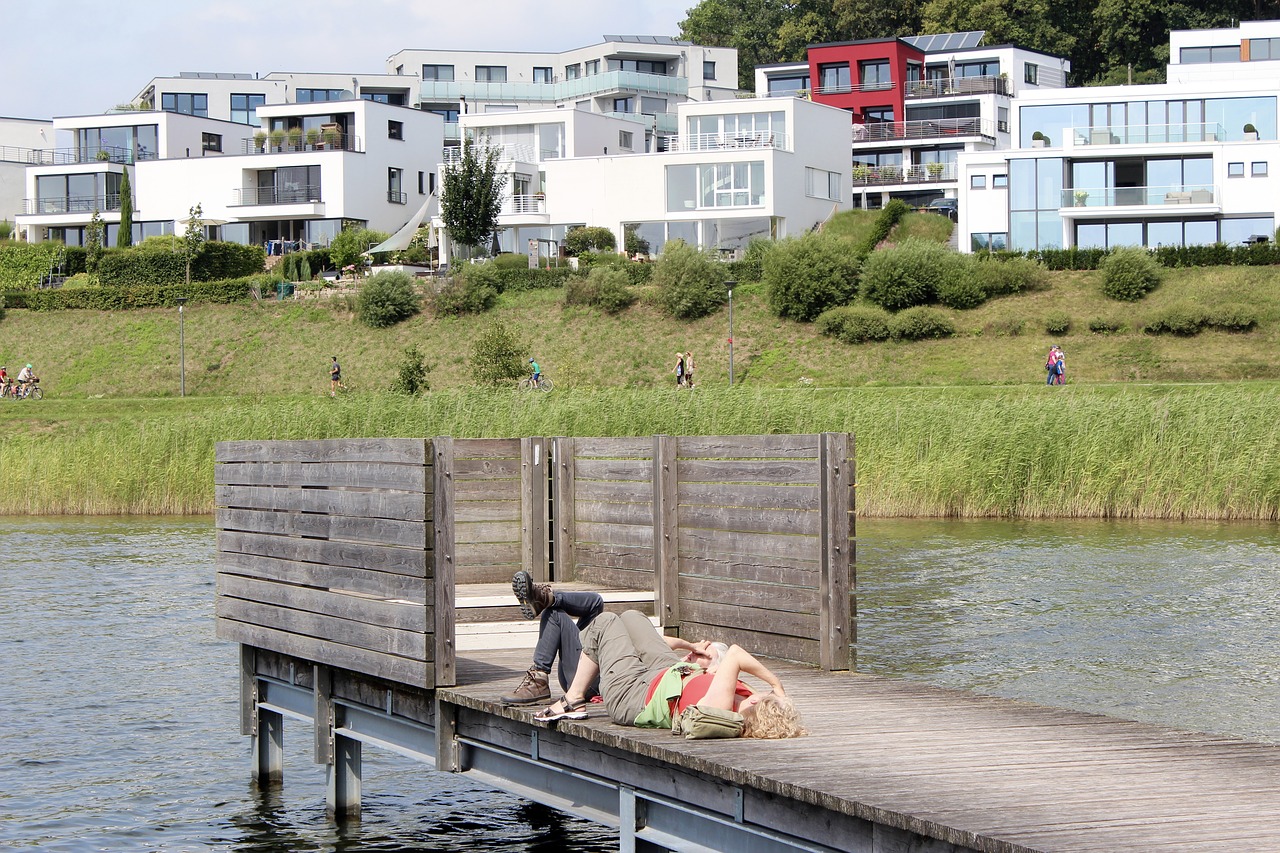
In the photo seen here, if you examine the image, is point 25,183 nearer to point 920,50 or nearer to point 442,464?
point 920,50

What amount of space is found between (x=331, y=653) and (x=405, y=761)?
3039 mm

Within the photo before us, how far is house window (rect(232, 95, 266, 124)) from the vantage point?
310 feet

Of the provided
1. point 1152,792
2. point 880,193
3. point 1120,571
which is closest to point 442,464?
point 1152,792

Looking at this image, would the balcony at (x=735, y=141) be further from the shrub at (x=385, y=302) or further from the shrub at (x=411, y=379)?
the shrub at (x=411, y=379)

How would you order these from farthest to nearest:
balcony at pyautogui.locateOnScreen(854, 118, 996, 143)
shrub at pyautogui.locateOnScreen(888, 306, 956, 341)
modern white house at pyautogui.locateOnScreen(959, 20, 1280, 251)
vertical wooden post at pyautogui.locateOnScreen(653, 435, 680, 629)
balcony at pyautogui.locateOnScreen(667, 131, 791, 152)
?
balcony at pyautogui.locateOnScreen(854, 118, 996, 143) → balcony at pyautogui.locateOnScreen(667, 131, 791, 152) → modern white house at pyautogui.locateOnScreen(959, 20, 1280, 251) → shrub at pyautogui.locateOnScreen(888, 306, 956, 341) → vertical wooden post at pyautogui.locateOnScreen(653, 435, 680, 629)

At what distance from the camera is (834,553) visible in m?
9.73

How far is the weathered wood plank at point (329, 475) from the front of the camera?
29.5 ft

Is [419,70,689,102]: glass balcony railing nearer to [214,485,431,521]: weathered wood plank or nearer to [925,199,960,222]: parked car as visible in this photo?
[925,199,960,222]: parked car

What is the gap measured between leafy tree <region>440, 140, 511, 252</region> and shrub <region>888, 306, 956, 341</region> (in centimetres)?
2242

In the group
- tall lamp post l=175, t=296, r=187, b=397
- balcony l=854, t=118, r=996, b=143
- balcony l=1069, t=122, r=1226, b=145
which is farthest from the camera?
balcony l=854, t=118, r=996, b=143

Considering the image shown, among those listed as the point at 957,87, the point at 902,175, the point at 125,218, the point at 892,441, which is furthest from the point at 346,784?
the point at 957,87

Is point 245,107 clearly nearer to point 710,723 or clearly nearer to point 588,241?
point 588,241

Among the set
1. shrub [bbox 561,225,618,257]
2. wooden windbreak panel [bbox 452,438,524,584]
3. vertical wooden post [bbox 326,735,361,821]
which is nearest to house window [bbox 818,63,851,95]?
shrub [bbox 561,225,618,257]

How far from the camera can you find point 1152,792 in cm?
655
